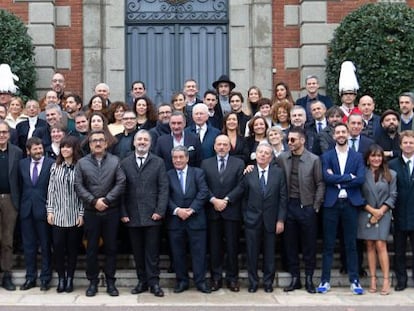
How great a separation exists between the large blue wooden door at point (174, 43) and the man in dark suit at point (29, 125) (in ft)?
14.7

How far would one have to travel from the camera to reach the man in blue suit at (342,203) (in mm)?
10078

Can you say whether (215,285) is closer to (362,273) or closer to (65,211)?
(362,273)

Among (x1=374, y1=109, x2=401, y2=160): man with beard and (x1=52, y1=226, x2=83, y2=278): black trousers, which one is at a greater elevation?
(x1=374, y1=109, x2=401, y2=160): man with beard

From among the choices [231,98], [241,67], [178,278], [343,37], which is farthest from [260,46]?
[178,278]

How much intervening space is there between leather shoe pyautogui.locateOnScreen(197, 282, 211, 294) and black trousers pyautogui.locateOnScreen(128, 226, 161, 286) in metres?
0.56

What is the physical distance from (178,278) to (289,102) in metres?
3.12

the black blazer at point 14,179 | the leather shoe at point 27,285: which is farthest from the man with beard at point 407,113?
the leather shoe at point 27,285

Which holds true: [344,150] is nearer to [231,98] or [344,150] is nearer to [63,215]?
[231,98]

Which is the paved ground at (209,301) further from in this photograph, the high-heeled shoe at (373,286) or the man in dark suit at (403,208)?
the man in dark suit at (403,208)

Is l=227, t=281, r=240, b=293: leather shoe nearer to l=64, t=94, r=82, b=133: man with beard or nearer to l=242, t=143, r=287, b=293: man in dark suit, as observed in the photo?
l=242, t=143, r=287, b=293: man in dark suit

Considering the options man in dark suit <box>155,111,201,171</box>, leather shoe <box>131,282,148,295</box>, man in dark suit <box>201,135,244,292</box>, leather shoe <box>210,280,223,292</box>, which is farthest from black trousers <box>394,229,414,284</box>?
leather shoe <box>131,282,148,295</box>

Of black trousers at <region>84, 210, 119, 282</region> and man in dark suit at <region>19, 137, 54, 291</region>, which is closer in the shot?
black trousers at <region>84, 210, 119, 282</region>

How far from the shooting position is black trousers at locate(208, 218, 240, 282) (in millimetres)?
10164

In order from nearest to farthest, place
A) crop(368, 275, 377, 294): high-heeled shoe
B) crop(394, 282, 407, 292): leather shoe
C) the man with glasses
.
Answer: the man with glasses < crop(368, 275, 377, 294): high-heeled shoe < crop(394, 282, 407, 292): leather shoe
